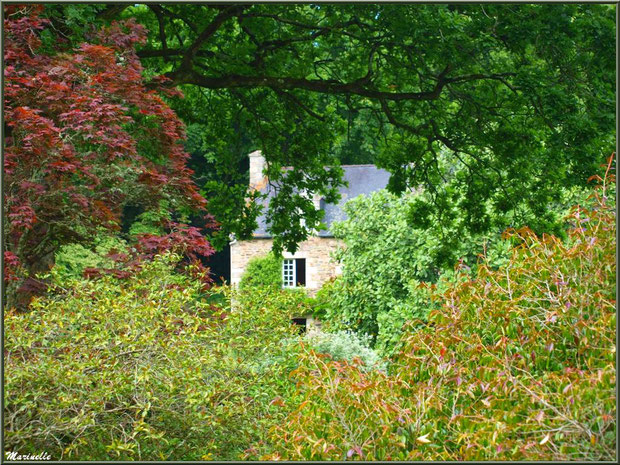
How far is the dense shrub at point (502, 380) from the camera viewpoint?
140 inches

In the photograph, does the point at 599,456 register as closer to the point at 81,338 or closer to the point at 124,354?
the point at 124,354

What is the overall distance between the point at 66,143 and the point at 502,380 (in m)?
4.48

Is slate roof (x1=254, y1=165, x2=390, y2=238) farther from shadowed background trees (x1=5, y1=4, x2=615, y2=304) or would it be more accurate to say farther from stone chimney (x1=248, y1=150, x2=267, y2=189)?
shadowed background trees (x1=5, y1=4, x2=615, y2=304)

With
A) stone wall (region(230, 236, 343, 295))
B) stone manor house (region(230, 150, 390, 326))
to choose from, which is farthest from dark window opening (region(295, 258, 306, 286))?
stone wall (region(230, 236, 343, 295))

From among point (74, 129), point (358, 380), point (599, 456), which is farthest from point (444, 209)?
point (599, 456)

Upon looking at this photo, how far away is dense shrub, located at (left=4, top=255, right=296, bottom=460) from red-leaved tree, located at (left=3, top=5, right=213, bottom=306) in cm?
79

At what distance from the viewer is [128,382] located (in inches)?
217

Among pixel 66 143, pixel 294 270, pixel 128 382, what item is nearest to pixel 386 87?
pixel 66 143

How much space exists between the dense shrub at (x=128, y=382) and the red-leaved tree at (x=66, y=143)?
0.79 meters

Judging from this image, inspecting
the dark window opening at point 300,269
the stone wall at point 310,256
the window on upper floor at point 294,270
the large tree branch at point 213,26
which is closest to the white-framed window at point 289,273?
the window on upper floor at point 294,270

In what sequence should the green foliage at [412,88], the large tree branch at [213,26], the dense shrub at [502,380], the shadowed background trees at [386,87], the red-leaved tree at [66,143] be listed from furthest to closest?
the large tree branch at [213,26]
the green foliage at [412,88]
the shadowed background trees at [386,87]
the red-leaved tree at [66,143]
the dense shrub at [502,380]

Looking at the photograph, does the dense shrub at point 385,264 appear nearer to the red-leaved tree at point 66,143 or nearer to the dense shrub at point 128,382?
the red-leaved tree at point 66,143

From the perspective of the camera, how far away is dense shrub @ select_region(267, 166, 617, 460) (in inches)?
140

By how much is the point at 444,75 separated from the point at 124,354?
18.1 ft
